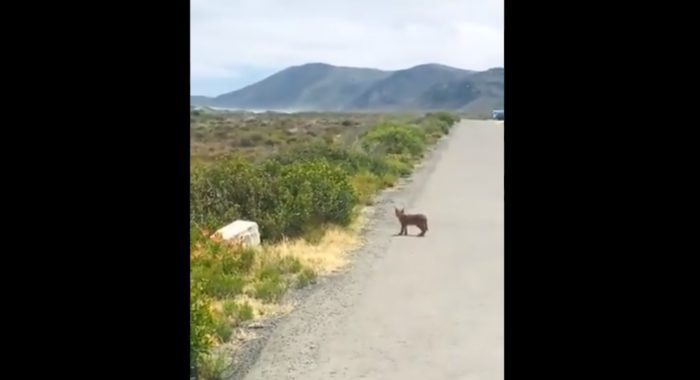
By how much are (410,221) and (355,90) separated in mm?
302

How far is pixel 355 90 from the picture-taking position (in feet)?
5.08

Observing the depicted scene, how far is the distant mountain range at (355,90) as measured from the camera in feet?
4.99

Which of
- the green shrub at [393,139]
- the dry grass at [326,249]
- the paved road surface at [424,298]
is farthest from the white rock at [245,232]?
the green shrub at [393,139]

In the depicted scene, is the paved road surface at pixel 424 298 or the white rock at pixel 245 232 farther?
the white rock at pixel 245 232

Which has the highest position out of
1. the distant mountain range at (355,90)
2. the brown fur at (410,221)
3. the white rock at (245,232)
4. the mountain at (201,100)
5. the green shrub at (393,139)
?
the distant mountain range at (355,90)

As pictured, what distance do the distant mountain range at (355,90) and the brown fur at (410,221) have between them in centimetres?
23

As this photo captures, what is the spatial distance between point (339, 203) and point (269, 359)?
0.38 m

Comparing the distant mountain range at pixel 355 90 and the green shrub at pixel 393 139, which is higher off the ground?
the distant mountain range at pixel 355 90

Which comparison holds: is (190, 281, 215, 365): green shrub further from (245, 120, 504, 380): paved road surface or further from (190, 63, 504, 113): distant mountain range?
(190, 63, 504, 113): distant mountain range

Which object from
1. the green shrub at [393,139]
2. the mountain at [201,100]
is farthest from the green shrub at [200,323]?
the green shrub at [393,139]

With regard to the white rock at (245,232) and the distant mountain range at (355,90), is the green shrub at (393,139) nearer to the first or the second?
the distant mountain range at (355,90)
